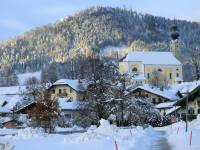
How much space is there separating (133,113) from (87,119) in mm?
9501

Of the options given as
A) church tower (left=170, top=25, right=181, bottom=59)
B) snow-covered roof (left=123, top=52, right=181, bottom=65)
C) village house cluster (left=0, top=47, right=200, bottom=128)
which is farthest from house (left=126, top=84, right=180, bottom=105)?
church tower (left=170, top=25, right=181, bottom=59)

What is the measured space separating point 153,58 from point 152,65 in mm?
Answer: 4617

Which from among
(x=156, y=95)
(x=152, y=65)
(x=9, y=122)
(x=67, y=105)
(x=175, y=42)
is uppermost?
(x=175, y=42)

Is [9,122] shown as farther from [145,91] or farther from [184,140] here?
[184,140]

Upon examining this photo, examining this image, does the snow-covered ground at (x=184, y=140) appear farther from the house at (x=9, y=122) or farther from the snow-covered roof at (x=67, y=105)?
the snow-covered roof at (x=67, y=105)

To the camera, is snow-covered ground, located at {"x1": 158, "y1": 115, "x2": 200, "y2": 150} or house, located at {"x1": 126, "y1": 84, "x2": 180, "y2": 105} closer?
snow-covered ground, located at {"x1": 158, "y1": 115, "x2": 200, "y2": 150}

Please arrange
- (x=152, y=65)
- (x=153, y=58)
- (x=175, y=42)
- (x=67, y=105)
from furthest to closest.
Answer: (x=175, y=42) < (x=153, y=58) < (x=152, y=65) < (x=67, y=105)

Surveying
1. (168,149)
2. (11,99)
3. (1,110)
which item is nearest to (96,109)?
(168,149)

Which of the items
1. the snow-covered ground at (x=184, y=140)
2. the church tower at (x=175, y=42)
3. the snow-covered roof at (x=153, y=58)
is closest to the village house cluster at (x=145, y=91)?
the snow-covered roof at (x=153, y=58)

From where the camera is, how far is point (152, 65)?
→ 6703 inches

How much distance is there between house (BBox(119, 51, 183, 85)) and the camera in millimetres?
167250

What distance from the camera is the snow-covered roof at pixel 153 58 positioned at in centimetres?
17050

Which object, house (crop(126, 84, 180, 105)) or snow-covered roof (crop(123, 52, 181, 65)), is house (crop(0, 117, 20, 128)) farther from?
snow-covered roof (crop(123, 52, 181, 65))

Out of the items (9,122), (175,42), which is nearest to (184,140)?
(9,122)
